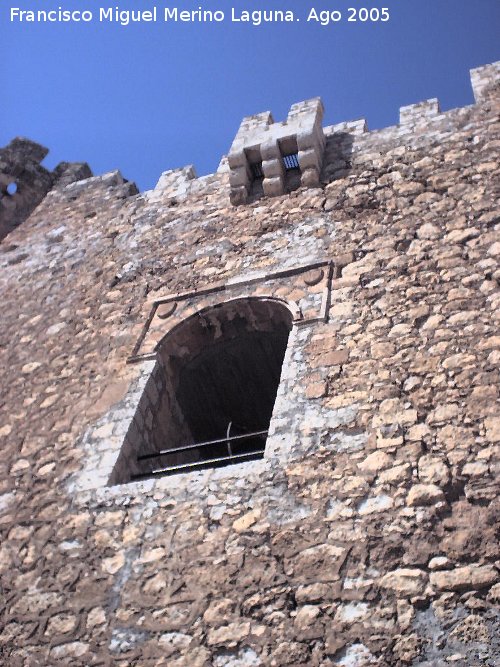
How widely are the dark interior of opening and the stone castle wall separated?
0.46 meters

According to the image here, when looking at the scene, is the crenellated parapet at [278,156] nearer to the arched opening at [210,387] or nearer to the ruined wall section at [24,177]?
the arched opening at [210,387]

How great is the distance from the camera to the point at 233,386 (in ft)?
20.6

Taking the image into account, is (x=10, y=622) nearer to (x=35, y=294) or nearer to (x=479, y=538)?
(x=479, y=538)

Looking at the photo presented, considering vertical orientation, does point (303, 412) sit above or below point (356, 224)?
below

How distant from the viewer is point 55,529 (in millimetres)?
4320

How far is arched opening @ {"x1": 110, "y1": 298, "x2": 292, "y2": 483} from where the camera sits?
5.14 meters

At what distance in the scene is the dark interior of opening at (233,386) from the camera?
5.93 meters

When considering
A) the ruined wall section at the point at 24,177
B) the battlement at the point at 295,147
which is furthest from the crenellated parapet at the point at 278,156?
the ruined wall section at the point at 24,177

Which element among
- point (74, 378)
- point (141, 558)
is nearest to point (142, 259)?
point (74, 378)

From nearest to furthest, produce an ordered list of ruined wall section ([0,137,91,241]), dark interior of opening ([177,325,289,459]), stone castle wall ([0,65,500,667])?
stone castle wall ([0,65,500,667]) → dark interior of opening ([177,325,289,459]) → ruined wall section ([0,137,91,241])

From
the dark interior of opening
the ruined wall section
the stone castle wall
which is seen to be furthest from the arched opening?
the ruined wall section

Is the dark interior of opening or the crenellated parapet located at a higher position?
the crenellated parapet

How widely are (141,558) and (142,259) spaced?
316 cm

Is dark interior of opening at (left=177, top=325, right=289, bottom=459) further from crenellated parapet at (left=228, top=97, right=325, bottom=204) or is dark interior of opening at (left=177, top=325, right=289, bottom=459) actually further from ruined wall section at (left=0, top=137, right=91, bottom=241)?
ruined wall section at (left=0, top=137, right=91, bottom=241)
